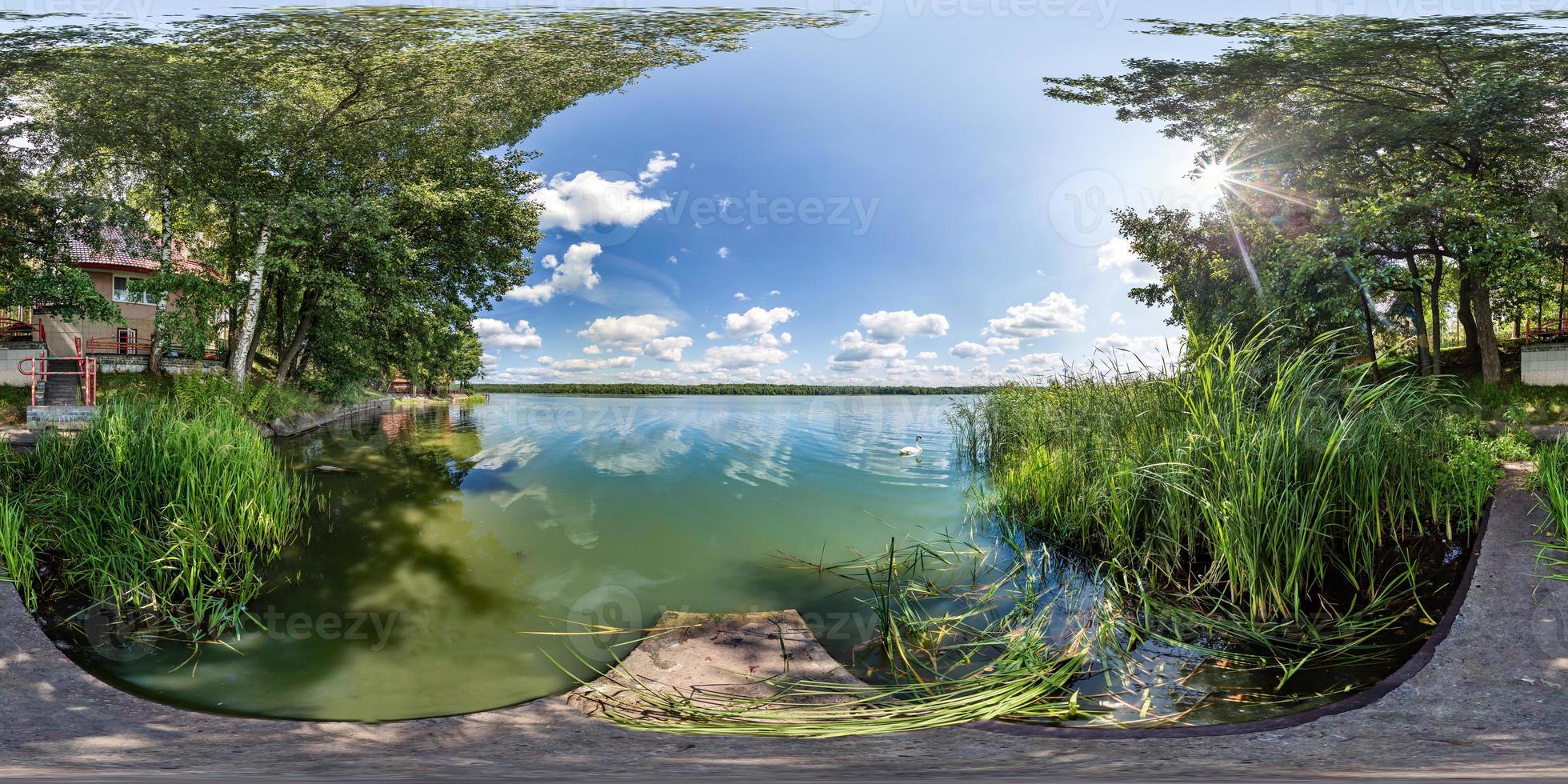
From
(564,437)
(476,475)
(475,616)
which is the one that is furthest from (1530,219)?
(564,437)

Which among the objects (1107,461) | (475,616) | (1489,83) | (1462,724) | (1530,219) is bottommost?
(475,616)

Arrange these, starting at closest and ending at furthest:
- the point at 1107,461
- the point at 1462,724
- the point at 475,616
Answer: the point at 1462,724, the point at 475,616, the point at 1107,461

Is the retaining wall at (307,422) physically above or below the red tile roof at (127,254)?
below

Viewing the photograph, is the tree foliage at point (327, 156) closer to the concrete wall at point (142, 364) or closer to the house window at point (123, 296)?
the concrete wall at point (142, 364)

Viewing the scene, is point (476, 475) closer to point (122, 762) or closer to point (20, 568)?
point (20, 568)

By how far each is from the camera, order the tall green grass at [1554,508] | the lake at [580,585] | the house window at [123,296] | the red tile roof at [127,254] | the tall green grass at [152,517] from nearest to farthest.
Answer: the lake at [580,585]
the tall green grass at [1554,508]
the tall green grass at [152,517]
the red tile roof at [127,254]
the house window at [123,296]

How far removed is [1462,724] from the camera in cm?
216

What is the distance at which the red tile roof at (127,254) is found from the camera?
977 cm

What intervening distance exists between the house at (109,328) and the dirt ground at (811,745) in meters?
11.4

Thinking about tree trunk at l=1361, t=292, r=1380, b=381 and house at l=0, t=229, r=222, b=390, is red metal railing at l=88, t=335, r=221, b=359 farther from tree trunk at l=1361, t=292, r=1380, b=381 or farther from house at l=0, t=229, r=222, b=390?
tree trunk at l=1361, t=292, r=1380, b=381

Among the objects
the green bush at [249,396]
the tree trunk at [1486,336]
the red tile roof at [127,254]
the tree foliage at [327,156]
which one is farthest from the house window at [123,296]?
the tree trunk at [1486,336]

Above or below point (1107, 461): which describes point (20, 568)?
below

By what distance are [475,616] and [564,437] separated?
24.3 feet

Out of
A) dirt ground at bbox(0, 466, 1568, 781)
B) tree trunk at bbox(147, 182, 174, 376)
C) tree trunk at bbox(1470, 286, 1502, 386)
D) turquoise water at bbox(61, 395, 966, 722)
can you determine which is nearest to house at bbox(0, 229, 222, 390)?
tree trunk at bbox(147, 182, 174, 376)
